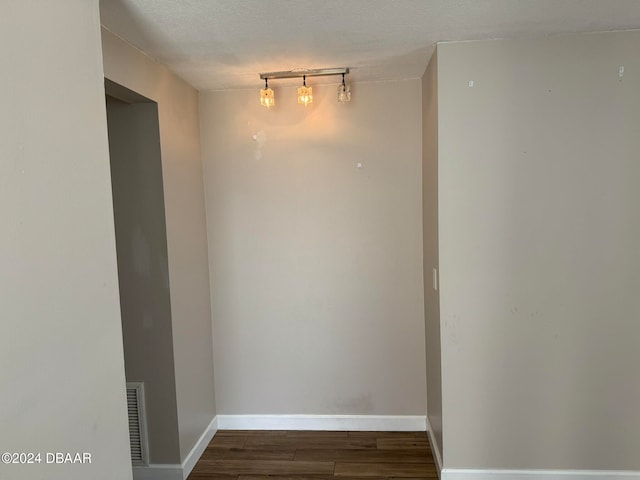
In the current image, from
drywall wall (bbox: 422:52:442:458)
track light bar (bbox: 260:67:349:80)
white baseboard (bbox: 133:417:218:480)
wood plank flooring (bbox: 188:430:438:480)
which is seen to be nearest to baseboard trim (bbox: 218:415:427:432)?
wood plank flooring (bbox: 188:430:438:480)

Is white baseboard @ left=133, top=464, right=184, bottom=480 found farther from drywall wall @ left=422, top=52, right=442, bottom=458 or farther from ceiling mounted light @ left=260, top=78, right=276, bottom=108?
ceiling mounted light @ left=260, top=78, right=276, bottom=108

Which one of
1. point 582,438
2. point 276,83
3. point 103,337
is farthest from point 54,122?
point 582,438

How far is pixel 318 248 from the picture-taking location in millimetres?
2730

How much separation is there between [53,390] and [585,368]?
2283 millimetres

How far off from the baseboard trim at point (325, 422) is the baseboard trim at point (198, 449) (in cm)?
8

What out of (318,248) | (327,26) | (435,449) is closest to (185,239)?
(318,248)

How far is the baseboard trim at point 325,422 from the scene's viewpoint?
9.11 ft

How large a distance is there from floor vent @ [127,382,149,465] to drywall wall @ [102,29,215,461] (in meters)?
0.20

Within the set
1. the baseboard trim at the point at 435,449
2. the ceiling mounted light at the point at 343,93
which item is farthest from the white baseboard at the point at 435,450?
the ceiling mounted light at the point at 343,93

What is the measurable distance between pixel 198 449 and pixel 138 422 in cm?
43

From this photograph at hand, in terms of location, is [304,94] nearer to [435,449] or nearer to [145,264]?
[145,264]

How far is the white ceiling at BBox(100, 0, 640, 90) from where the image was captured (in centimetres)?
161

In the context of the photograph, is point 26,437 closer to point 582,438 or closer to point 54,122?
point 54,122

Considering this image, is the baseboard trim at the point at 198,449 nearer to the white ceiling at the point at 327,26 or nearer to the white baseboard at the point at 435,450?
the white baseboard at the point at 435,450
